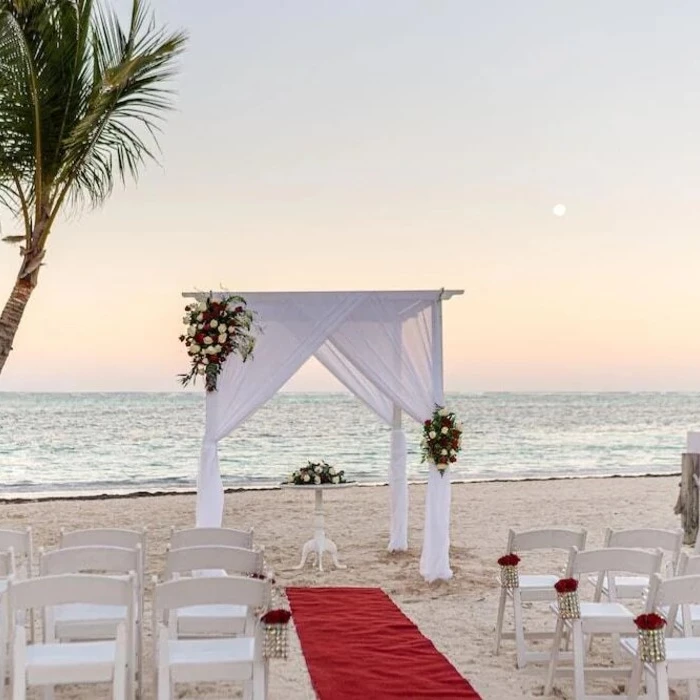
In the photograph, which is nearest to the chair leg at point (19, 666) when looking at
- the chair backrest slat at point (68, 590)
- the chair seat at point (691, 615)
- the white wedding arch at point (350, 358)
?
the chair backrest slat at point (68, 590)

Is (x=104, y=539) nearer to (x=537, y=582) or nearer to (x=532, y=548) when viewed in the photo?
(x=532, y=548)

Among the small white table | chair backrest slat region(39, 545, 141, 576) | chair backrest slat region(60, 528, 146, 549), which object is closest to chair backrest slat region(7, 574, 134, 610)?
chair backrest slat region(39, 545, 141, 576)

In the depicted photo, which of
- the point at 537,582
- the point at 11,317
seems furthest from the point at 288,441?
the point at 537,582

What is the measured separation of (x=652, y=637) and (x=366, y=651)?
2627mm

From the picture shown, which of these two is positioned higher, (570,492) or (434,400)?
(434,400)

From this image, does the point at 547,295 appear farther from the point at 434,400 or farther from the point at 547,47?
the point at 434,400

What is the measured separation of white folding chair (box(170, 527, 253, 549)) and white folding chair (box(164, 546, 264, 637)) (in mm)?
802

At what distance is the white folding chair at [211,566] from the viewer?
5121 millimetres

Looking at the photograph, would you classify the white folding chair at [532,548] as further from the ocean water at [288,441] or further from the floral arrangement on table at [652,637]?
the ocean water at [288,441]

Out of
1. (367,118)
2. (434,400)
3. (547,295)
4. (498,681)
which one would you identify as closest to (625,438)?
(547,295)

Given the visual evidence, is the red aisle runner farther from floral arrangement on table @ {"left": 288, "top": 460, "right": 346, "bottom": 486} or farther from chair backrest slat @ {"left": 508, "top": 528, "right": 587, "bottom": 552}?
floral arrangement on table @ {"left": 288, "top": 460, "right": 346, "bottom": 486}

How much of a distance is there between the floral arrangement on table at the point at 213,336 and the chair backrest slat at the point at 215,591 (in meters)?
4.09

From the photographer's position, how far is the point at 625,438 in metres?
41.3

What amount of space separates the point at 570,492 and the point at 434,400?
932 cm
